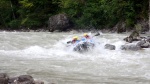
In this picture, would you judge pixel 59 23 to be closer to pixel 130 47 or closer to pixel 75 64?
pixel 130 47

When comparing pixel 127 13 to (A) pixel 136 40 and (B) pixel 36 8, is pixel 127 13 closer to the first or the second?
(A) pixel 136 40

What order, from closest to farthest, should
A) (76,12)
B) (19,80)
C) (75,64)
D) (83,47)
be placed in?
(19,80)
(75,64)
(83,47)
(76,12)

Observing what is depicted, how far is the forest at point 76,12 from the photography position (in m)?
20.0

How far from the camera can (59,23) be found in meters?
22.8

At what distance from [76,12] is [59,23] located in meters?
1.88

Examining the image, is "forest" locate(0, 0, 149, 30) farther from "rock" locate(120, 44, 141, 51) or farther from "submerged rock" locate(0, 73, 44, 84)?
"submerged rock" locate(0, 73, 44, 84)

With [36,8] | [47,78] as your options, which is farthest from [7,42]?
[36,8]

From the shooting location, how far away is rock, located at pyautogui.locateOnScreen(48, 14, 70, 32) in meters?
22.8

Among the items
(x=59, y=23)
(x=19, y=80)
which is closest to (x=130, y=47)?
(x=19, y=80)

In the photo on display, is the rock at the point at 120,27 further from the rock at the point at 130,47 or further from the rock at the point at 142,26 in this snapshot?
the rock at the point at 130,47

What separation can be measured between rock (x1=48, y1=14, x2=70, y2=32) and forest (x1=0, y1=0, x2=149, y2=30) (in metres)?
0.73

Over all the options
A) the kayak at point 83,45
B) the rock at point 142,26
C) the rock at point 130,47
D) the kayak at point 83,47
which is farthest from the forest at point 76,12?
the kayak at point 83,47

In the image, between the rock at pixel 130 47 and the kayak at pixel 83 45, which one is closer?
the rock at pixel 130 47

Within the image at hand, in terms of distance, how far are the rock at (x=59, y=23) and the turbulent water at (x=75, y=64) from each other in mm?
7309
